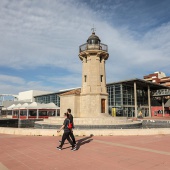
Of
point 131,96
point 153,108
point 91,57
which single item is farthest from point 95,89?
point 153,108

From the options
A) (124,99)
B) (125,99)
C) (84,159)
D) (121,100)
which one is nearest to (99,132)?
(84,159)

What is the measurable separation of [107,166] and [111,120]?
1454 centimetres

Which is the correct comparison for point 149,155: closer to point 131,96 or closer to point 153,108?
point 131,96

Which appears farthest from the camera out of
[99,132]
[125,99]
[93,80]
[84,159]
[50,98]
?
[50,98]

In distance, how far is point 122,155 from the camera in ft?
23.8

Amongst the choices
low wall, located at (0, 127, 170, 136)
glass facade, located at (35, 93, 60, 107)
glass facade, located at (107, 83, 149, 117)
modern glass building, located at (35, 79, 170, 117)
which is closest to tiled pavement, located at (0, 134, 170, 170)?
low wall, located at (0, 127, 170, 136)

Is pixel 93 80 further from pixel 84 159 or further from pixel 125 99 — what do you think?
pixel 125 99

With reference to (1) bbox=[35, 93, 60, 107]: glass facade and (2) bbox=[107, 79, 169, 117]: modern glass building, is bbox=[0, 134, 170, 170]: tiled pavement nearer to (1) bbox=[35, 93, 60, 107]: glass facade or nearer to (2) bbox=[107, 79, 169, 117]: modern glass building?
(2) bbox=[107, 79, 169, 117]: modern glass building

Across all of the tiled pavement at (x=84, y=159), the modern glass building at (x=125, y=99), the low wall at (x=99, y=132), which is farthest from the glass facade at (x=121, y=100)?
the tiled pavement at (x=84, y=159)

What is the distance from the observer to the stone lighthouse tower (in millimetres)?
22578

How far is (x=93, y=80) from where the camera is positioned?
907 inches

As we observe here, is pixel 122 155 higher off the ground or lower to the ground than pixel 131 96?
lower

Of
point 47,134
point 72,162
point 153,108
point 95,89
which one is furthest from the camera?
point 153,108

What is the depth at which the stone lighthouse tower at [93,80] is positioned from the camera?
2258 cm
